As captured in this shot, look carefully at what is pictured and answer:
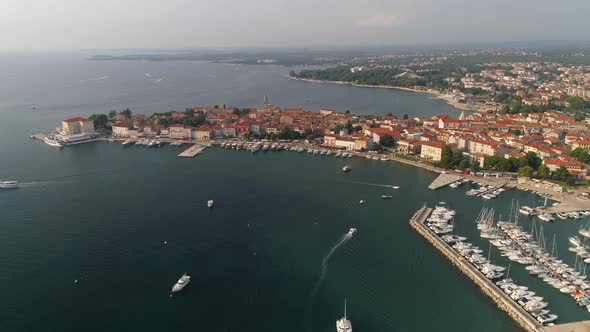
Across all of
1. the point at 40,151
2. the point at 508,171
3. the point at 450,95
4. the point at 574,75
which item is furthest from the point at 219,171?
the point at 574,75

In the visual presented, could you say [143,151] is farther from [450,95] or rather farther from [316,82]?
[316,82]

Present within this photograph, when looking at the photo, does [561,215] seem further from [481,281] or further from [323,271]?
[323,271]

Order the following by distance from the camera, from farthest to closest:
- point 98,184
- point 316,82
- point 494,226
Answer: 1. point 316,82
2. point 98,184
3. point 494,226

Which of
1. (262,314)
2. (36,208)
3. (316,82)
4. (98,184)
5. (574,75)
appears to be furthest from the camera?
(316,82)

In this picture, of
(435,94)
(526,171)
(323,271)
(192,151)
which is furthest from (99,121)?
(435,94)

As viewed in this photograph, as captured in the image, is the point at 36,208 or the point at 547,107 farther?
the point at 547,107

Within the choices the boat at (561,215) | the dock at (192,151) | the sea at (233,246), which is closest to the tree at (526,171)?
A: the sea at (233,246)
